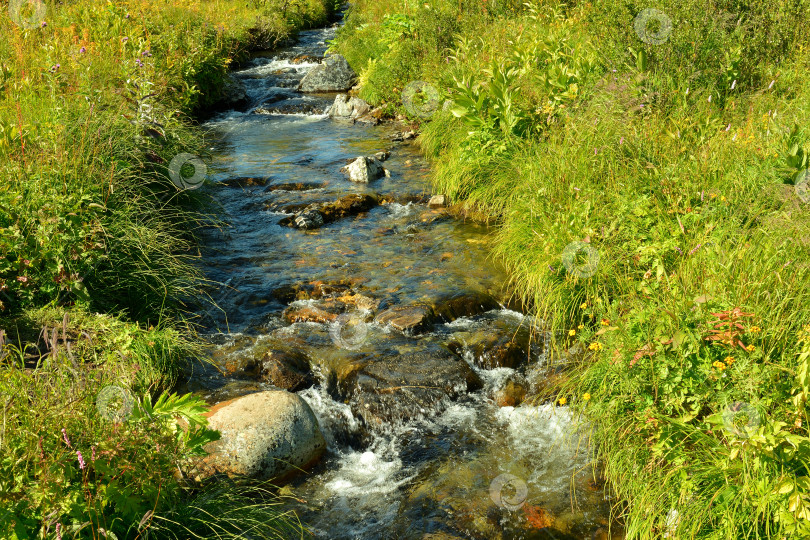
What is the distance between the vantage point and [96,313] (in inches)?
191

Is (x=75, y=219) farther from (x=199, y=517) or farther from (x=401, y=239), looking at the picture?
(x=401, y=239)

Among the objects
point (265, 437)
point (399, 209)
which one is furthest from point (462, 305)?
point (399, 209)

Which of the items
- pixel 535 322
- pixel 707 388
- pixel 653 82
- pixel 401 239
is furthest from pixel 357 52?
pixel 707 388

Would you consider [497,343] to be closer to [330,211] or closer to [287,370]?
[287,370]

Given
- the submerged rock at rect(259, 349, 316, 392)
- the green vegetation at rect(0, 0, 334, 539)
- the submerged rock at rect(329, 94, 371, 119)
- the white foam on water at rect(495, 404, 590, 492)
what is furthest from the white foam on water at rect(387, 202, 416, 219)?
the submerged rock at rect(329, 94, 371, 119)

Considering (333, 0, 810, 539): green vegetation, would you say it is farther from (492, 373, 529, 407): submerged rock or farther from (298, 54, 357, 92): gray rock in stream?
(298, 54, 357, 92): gray rock in stream

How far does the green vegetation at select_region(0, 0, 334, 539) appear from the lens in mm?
2754

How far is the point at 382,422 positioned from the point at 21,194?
322 centimetres

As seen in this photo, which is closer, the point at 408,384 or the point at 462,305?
the point at 408,384

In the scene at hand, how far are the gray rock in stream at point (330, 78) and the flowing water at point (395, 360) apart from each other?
263 inches

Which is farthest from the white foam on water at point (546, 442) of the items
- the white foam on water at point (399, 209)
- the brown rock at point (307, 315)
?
the white foam on water at point (399, 209)

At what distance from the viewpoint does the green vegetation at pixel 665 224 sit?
3.24 meters

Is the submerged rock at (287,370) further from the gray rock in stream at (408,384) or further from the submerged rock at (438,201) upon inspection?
the submerged rock at (438,201)

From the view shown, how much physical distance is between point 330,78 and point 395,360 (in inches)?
472
